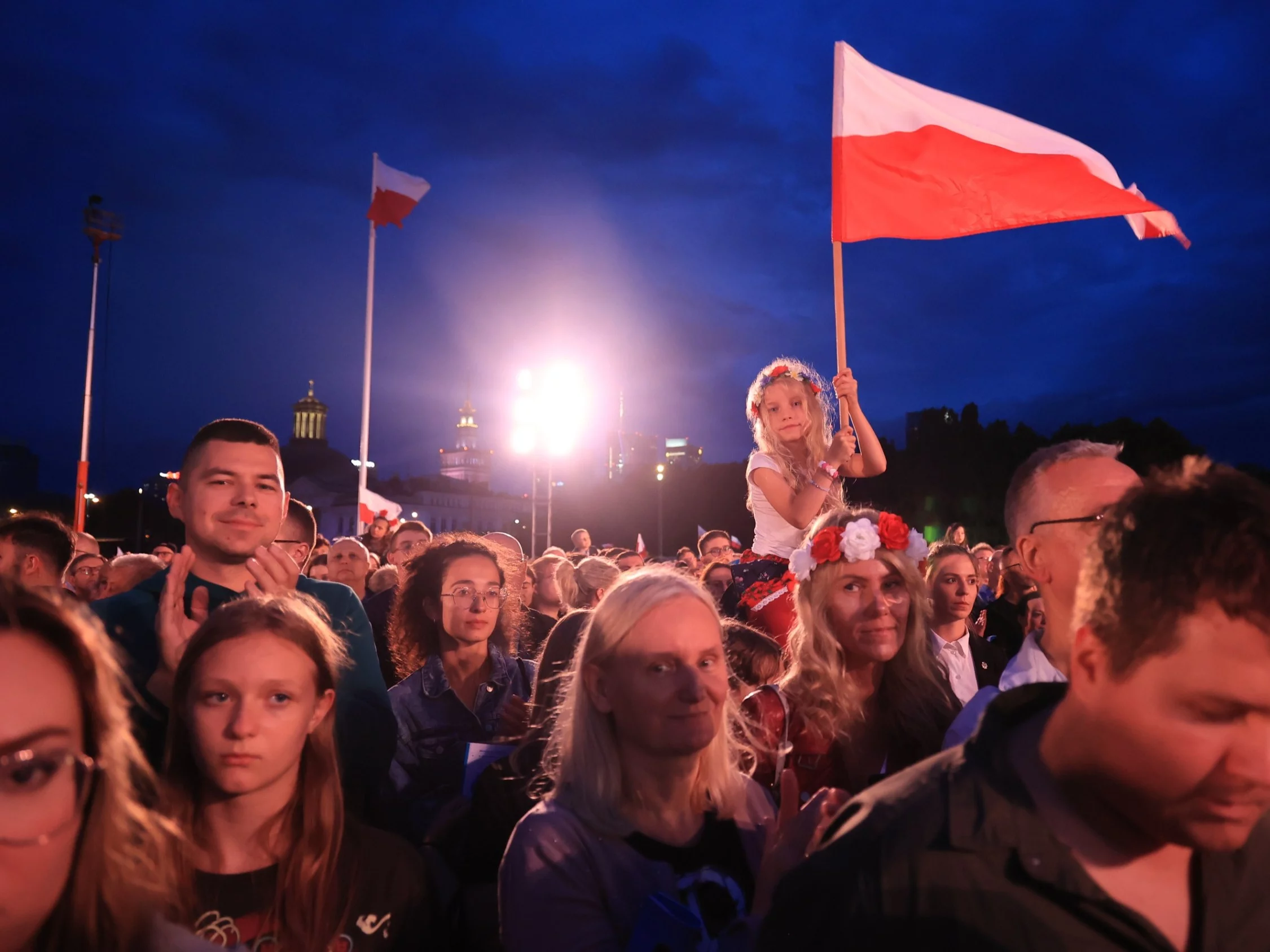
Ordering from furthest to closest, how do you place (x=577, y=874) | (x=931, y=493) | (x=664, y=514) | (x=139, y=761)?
1. (x=664, y=514)
2. (x=931, y=493)
3. (x=577, y=874)
4. (x=139, y=761)

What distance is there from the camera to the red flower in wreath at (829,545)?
354cm

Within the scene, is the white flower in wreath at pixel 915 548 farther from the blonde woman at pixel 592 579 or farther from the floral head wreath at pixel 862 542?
the blonde woman at pixel 592 579

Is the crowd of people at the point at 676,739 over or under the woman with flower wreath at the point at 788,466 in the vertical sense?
under

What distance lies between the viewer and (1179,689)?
1.22m

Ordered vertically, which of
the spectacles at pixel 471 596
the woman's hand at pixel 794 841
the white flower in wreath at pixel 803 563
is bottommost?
the woman's hand at pixel 794 841

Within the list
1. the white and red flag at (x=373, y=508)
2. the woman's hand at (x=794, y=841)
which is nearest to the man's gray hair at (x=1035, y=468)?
the woman's hand at (x=794, y=841)

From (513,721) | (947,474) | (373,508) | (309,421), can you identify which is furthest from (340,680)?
(309,421)

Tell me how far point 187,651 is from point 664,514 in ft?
176

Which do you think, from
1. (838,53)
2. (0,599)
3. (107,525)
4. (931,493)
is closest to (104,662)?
(0,599)

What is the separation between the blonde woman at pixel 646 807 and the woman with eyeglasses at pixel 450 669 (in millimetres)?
1583

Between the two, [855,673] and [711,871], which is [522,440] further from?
[711,871]

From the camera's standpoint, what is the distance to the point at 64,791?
1290mm

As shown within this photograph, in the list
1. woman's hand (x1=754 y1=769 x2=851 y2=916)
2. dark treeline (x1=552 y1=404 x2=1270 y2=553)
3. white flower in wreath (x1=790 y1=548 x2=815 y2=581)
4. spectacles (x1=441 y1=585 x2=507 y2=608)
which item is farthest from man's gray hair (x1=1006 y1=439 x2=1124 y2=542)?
dark treeline (x1=552 y1=404 x2=1270 y2=553)

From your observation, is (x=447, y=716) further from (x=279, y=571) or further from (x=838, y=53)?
(x=838, y=53)
